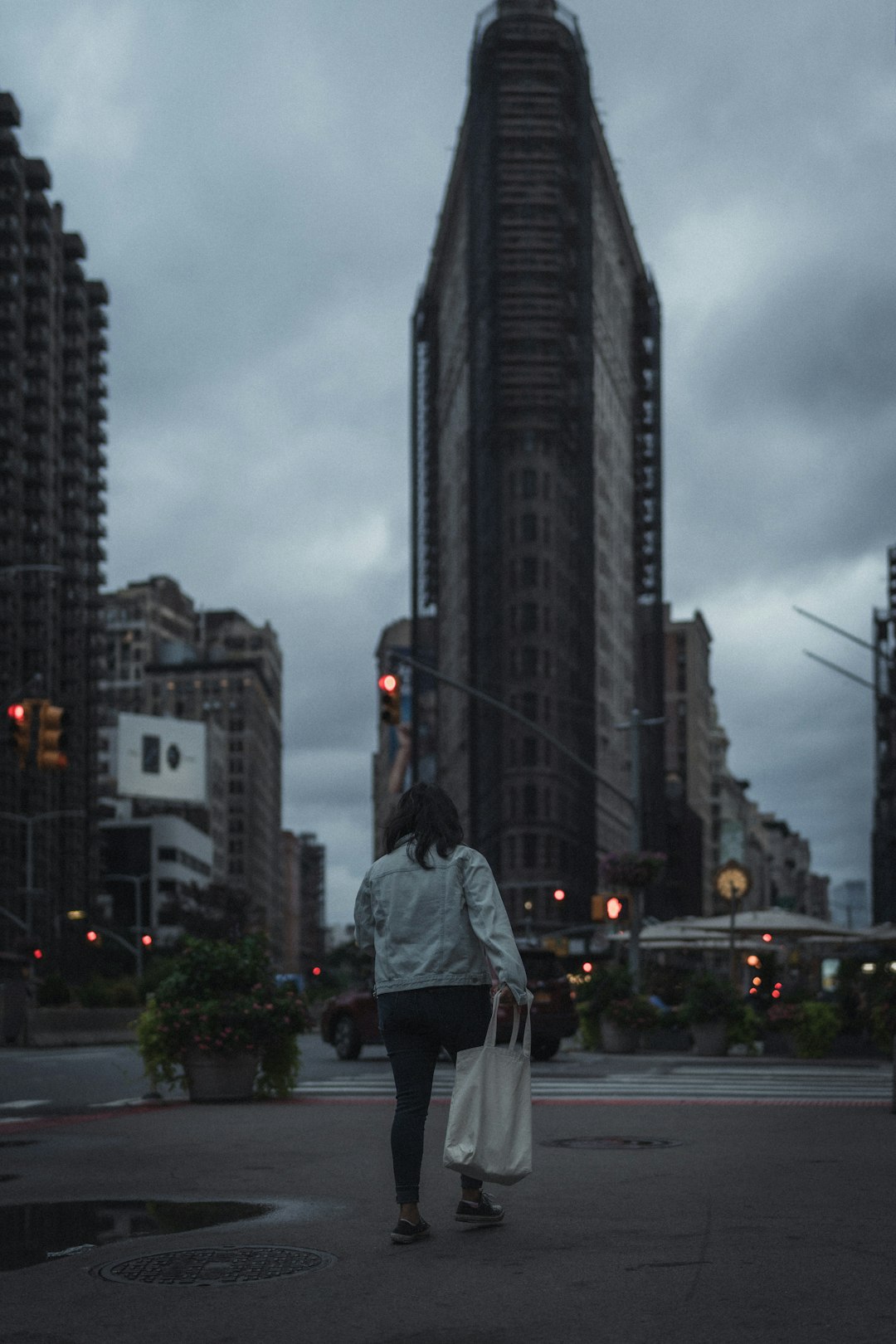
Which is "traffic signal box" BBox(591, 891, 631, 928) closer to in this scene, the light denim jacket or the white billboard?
the light denim jacket

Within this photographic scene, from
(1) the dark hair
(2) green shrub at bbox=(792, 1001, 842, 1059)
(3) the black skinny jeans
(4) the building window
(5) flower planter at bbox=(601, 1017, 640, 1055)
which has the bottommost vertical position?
(5) flower planter at bbox=(601, 1017, 640, 1055)

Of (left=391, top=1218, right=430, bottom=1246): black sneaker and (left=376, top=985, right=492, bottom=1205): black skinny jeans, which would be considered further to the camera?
(left=376, top=985, right=492, bottom=1205): black skinny jeans

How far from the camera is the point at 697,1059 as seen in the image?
83.4ft

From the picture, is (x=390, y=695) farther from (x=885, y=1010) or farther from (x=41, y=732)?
(x=885, y=1010)

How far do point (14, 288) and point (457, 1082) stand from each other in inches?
4604

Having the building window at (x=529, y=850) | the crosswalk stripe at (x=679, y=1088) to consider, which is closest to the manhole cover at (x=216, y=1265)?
the crosswalk stripe at (x=679, y=1088)

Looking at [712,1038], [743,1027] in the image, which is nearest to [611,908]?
[712,1038]

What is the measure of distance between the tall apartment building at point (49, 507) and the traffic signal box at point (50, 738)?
80992 millimetres

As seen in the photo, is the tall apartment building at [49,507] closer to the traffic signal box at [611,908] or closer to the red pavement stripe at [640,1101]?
the traffic signal box at [611,908]

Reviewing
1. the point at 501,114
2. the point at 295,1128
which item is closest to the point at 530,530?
the point at 501,114

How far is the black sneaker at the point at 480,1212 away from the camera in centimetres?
700

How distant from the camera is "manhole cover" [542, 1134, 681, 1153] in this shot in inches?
414

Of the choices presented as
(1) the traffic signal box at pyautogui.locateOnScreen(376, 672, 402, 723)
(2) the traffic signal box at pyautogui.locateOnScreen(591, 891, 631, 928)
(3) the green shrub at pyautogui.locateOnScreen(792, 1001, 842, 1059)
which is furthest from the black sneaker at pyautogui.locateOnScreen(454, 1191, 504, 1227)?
(2) the traffic signal box at pyautogui.locateOnScreen(591, 891, 631, 928)

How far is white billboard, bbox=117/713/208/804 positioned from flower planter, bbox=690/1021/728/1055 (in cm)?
11151
